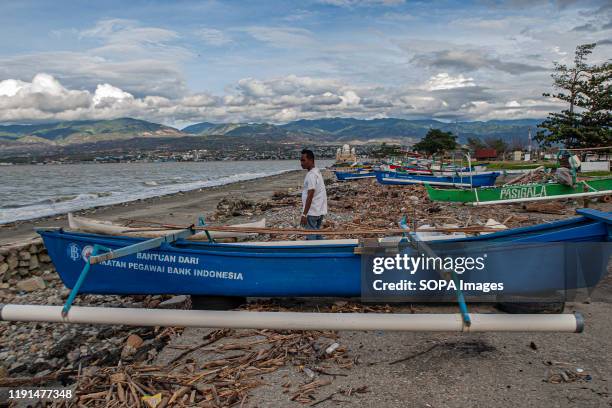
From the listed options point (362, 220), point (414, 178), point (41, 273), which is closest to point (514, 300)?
point (362, 220)

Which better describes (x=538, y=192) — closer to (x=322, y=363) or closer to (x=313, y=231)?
(x=313, y=231)

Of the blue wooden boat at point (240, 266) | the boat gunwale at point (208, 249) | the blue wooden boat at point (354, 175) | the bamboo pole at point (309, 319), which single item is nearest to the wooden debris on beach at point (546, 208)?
the blue wooden boat at point (240, 266)

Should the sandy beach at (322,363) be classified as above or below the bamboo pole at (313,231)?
below

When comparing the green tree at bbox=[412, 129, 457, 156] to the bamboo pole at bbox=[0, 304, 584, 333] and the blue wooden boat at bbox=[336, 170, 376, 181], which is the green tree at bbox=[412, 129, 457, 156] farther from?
the bamboo pole at bbox=[0, 304, 584, 333]

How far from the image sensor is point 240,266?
18.6 ft

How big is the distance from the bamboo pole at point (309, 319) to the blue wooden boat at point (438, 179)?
21528mm

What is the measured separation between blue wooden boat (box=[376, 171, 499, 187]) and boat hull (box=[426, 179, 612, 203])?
6969 millimetres

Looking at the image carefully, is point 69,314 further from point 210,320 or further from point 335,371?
point 335,371

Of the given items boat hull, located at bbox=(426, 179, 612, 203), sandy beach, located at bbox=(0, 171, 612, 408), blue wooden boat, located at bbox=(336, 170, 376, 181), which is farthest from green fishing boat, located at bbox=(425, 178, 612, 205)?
blue wooden boat, located at bbox=(336, 170, 376, 181)

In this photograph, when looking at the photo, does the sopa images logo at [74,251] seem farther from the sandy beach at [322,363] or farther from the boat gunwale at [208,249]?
the sandy beach at [322,363]

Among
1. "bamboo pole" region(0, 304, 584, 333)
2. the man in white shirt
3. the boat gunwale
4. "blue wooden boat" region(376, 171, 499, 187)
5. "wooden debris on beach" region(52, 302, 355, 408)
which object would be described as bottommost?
"wooden debris on beach" region(52, 302, 355, 408)

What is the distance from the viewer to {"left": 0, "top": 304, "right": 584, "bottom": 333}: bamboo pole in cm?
417

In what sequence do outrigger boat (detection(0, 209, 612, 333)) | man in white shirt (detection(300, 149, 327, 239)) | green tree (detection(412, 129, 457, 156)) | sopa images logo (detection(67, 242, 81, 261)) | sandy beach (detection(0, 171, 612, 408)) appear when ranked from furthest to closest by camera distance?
green tree (detection(412, 129, 457, 156)) < man in white shirt (detection(300, 149, 327, 239)) < sopa images logo (detection(67, 242, 81, 261)) < outrigger boat (detection(0, 209, 612, 333)) < sandy beach (detection(0, 171, 612, 408))

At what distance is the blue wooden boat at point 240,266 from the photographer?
5.05 metres
